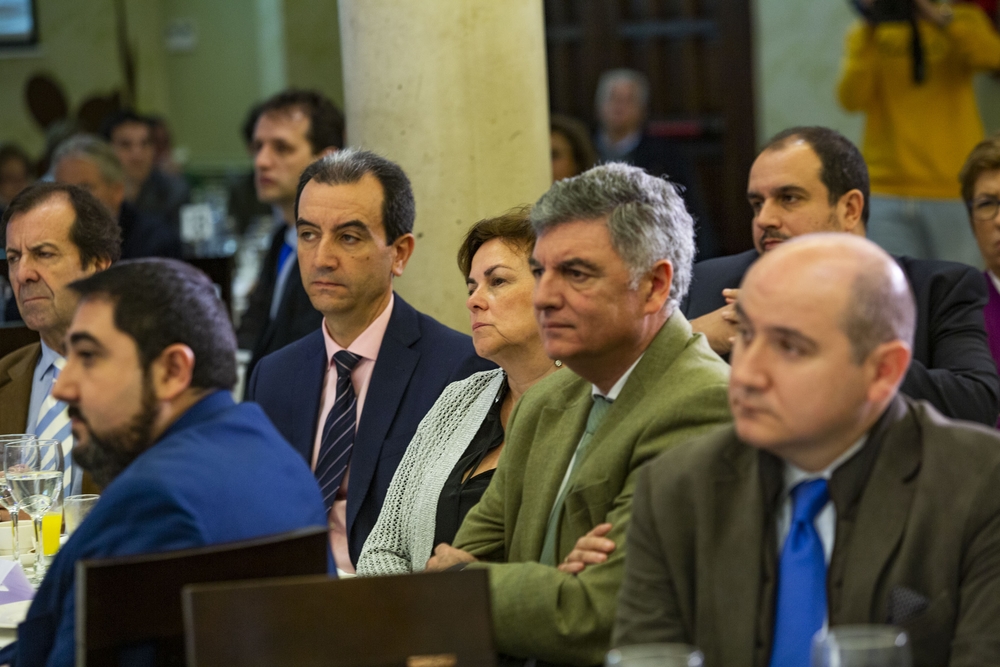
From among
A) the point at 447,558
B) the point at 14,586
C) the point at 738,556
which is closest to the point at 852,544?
the point at 738,556

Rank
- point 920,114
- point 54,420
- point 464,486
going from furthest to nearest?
point 920,114 < point 54,420 < point 464,486

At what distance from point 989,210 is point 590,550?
6.99 feet

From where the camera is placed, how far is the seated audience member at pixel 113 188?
19.3ft

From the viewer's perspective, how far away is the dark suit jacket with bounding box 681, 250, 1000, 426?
3127mm

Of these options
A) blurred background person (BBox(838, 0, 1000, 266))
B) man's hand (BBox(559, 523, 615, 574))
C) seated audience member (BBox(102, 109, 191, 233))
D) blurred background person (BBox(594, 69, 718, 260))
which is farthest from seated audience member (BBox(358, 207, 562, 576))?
seated audience member (BBox(102, 109, 191, 233))

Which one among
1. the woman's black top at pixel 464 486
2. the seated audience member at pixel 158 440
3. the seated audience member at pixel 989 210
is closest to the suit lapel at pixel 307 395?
the woman's black top at pixel 464 486

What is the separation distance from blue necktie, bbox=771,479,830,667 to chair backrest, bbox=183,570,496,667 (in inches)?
17.5

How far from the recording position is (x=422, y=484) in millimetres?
2873

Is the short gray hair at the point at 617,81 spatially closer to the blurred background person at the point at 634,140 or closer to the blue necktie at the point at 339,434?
the blurred background person at the point at 634,140

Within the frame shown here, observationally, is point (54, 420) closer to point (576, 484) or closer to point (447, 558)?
point (447, 558)

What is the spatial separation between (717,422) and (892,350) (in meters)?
0.52

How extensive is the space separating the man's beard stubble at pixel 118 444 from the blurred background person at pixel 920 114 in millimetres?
4060

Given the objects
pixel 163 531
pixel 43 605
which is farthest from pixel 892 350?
pixel 43 605

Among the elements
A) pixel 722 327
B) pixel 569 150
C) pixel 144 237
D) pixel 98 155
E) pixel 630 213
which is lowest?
pixel 722 327
